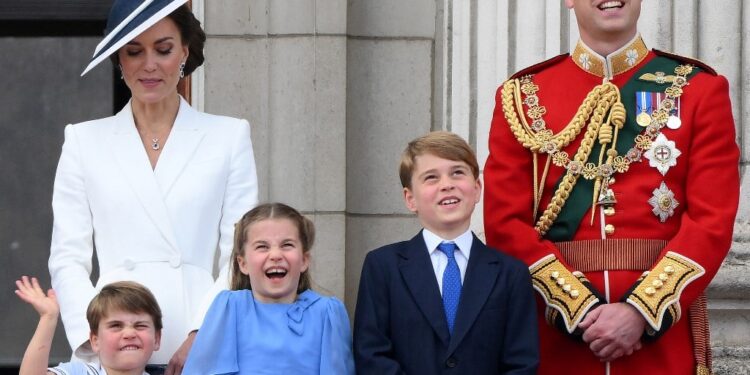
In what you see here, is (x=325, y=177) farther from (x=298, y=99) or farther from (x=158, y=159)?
(x=158, y=159)

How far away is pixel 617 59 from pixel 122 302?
1.50 metres

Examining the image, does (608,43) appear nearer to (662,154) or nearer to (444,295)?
(662,154)

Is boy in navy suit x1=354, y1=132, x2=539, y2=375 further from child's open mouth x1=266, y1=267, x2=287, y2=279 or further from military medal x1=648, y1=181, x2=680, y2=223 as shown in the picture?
military medal x1=648, y1=181, x2=680, y2=223

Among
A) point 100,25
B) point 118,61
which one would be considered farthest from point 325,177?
point 118,61

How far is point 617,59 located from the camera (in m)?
5.32

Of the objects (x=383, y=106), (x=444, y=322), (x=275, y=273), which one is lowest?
(x=444, y=322)

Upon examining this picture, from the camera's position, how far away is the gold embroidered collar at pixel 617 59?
209 inches

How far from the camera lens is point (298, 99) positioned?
709 centimetres

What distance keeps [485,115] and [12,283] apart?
85.7 inches

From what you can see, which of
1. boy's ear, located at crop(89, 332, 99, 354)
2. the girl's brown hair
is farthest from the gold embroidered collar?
boy's ear, located at crop(89, 332, 99, 354)

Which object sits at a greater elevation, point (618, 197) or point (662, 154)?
point (662, 154)

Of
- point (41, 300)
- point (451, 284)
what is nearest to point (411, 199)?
point (451, 284)

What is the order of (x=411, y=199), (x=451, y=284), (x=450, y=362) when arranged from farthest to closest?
(x=411, y=199)
(x=451, y=284)
(x=450, y=362)

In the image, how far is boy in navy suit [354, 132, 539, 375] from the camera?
198 inches
